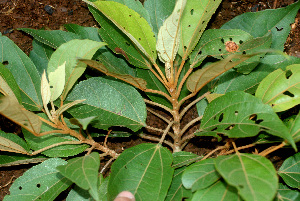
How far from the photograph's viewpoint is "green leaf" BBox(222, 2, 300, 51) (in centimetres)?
115

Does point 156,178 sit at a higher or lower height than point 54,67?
lower

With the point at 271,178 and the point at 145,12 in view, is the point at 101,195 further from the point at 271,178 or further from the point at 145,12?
the point at 145,12

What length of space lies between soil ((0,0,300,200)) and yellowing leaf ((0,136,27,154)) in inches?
9.0

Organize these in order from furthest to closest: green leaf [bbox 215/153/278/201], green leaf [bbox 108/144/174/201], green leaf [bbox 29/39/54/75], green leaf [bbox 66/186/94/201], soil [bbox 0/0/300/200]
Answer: soil [bbox 0/0/300/200] < green leaf [bbox 29/39/54/75] < green leaf [bbox 66/186/94/201] < green leaf [bbox 108/144/174/201] < green leaf [bbox 215/153/278/201]

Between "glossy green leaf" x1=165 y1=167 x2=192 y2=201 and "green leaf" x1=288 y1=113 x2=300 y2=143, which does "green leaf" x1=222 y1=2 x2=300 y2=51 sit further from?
"glossy green leaf" x1=165 y1=167 x2=192 y2=201

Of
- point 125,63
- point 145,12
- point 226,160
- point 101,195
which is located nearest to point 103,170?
point 101,195

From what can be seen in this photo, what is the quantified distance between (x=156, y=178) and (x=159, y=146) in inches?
5.0

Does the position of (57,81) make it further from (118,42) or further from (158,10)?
(158,10)

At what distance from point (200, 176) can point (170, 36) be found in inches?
18.9

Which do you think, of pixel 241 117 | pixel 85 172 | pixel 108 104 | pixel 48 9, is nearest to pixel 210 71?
pixel 241 117

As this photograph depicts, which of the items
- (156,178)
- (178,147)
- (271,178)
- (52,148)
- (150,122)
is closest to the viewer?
(271,178)

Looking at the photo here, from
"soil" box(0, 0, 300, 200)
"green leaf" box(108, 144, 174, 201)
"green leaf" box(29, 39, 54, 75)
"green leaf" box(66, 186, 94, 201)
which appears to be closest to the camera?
"green leaf" box(108, 144, 174, 201)

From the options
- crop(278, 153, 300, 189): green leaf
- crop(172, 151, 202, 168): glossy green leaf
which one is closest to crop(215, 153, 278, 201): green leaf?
crop(172, 151, 202, 168): glossy green leaf

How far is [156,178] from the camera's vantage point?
101 centimetres
